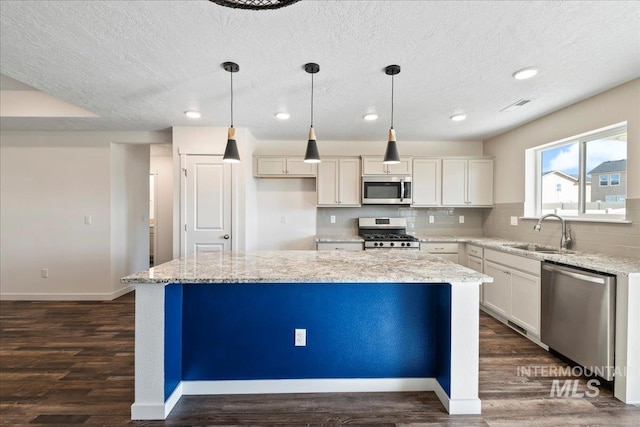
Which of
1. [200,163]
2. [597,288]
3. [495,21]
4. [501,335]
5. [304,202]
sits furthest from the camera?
[304,202]

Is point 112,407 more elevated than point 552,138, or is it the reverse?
point 552,138

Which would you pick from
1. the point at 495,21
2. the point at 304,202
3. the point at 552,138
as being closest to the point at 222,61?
the point at 495,21

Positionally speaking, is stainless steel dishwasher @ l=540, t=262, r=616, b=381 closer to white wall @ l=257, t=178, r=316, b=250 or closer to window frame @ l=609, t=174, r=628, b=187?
window frame @ l=609, t=174, r=628, b=187

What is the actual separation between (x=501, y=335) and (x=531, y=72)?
8.11 feet

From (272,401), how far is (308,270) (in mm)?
945

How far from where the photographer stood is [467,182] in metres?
4.34

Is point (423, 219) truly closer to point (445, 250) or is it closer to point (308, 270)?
point (445, 250)

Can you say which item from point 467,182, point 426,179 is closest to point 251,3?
point 426,179

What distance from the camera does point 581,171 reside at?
303 cm

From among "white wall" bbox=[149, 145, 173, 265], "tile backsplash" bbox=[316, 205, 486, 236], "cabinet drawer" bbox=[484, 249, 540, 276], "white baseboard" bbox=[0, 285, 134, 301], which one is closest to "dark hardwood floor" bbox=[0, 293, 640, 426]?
"cabinet drawer" bbox=[484, 249, 540, 276]

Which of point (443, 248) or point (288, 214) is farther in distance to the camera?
point (288, 214)

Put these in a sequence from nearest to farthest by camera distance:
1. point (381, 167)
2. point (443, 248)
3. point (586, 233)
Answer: point (586, 233)
point (443, 248)
point (381, 167)

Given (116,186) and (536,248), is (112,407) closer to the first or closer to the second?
(116,186)

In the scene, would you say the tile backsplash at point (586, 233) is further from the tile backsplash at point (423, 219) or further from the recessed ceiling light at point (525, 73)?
the recessed ceiling light at point (525, 73)
